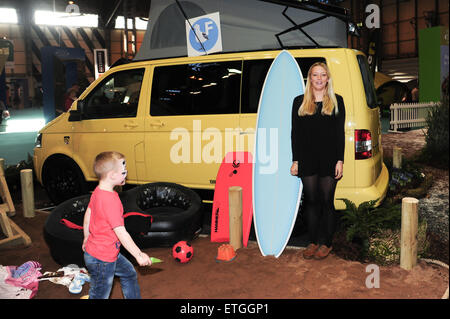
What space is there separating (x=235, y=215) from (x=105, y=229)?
6.60ft

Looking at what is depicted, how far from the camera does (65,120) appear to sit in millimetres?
Result: 6363

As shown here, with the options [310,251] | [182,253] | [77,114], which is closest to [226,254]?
[182,253]

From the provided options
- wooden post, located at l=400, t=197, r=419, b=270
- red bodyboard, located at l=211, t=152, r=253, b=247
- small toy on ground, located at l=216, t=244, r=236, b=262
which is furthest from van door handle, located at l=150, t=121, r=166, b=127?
wooden post, located at l=400, t=197, r=419, b=270

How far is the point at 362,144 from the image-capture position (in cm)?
446

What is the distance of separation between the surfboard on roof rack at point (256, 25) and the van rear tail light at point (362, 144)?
1303mm

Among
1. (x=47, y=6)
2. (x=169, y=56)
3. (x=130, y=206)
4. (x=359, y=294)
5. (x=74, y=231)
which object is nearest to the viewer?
(x=359, y=294)

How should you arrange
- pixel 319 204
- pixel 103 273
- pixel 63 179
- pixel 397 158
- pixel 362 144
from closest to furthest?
pixel 103 273 → pixel 319 204 → pixel 362 144 → pixel 63 179 → pixel 397 158

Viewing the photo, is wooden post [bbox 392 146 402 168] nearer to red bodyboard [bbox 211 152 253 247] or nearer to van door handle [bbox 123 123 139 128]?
red bodyboard [bbox 211 152 253 247]

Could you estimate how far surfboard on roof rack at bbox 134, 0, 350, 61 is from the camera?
5.34m

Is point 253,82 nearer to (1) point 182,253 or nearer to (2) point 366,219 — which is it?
(2) point 366,219

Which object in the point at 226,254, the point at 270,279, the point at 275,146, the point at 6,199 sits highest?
the point at 275,146
